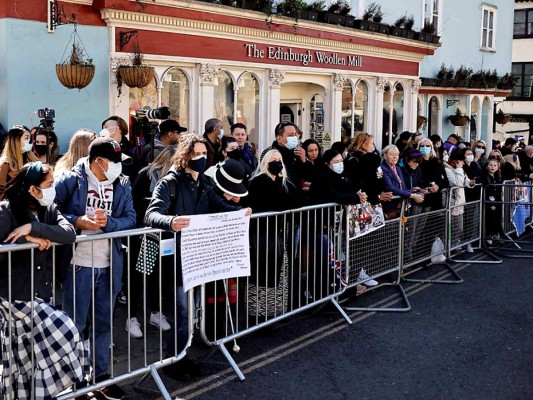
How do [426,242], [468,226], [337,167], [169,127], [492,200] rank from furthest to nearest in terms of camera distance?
1. [492,200]
2. [468,226]
3. [426,242]
4. [337,167]
5. [169,127]

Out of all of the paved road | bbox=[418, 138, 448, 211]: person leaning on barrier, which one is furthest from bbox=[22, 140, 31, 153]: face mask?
bbox=[418, 138, 448, 211]: person leaning on barrier

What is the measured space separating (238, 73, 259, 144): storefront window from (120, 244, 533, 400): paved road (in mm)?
6028

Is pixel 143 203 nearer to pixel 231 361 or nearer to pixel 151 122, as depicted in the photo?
pixel 151 122

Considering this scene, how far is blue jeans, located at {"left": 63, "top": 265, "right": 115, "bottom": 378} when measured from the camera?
16.9 ft

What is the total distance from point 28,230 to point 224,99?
8911 millimetres

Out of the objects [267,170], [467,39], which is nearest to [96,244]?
[267,170]

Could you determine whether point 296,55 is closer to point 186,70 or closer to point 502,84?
point 186,70

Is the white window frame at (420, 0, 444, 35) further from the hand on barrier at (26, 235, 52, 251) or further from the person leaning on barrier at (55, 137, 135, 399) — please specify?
the hand on barrier at (26, 235, 52, 251)

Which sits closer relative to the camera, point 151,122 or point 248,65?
point 151,122

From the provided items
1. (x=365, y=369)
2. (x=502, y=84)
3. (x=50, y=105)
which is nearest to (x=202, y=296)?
(x=365, y=369)

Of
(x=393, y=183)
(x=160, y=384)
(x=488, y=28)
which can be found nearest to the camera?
(x=160, y=384)

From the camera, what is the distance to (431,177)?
404 inches

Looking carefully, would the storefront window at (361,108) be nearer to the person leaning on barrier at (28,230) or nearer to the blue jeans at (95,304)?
the blue jeans at (95,304)

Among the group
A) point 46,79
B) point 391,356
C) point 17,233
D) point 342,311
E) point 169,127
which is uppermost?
point 46,79
